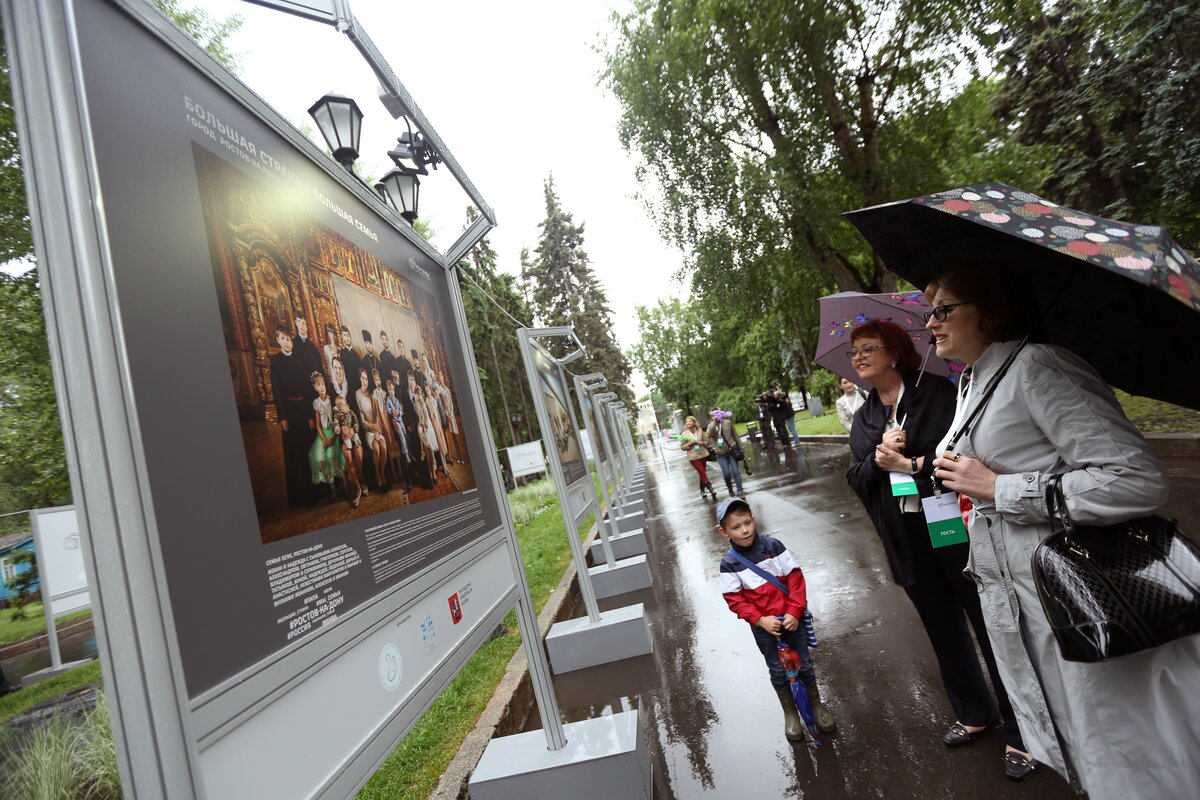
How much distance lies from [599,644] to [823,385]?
38133 mm

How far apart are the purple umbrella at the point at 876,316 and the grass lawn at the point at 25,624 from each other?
6.15 meters

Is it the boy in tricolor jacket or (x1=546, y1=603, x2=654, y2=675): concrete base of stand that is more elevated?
the boy in tricolor jacket

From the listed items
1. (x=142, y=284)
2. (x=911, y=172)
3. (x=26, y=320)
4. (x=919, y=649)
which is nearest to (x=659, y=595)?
(x=919, y=649)

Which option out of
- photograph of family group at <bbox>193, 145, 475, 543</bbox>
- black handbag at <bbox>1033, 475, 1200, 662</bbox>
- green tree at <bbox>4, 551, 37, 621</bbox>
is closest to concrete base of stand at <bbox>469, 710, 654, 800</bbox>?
photograph of family group at <bbox>193, 145, 475, 543</bbox>

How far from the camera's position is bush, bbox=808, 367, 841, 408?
40.8 m

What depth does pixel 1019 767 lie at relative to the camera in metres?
3.03

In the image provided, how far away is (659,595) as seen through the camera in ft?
25.6

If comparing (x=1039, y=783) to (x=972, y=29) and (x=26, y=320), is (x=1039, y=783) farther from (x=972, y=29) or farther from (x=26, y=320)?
(x=972, y=29)

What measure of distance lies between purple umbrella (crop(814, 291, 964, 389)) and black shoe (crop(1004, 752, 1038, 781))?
73.8 inches

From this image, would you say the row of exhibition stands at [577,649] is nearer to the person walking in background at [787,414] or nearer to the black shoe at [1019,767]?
the black shoe at [1019,767]

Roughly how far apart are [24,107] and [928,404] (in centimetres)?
333

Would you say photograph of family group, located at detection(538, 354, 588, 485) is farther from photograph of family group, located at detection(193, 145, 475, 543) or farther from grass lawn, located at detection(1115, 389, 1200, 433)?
grass lawn, located at detection(1115, 389, 1200, 433)

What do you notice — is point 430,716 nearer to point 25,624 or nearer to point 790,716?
point 790,716

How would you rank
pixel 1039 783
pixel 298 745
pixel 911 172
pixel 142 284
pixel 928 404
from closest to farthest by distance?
pixel 142 284 < pixel 298 745 < pixel 1039 783 < pixel 928 404 < pixel 911 172
